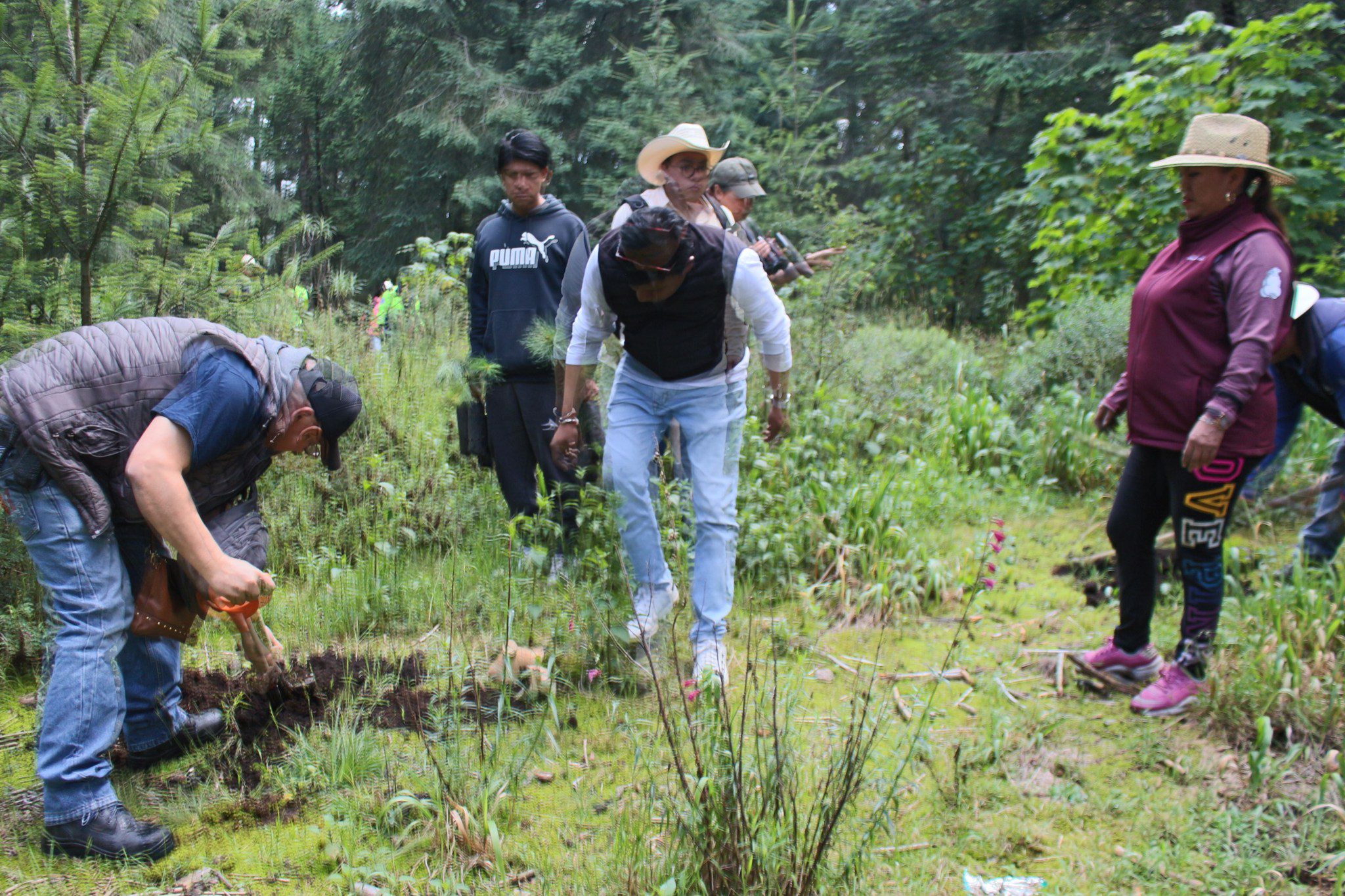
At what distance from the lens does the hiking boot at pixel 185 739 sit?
3051 millimetres

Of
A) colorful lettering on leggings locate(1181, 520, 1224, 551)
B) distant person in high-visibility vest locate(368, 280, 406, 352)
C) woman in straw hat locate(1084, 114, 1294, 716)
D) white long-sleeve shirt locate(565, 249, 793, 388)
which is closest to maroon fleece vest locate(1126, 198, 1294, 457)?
woman in straw hat locate(1084, 114, 1294, 716)

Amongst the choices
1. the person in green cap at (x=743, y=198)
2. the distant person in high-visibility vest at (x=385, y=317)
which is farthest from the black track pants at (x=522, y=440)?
the distant person in high-visibility vest at (x=385, y=317)

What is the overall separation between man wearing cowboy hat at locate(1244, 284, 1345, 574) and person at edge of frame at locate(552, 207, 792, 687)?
2.05 metres

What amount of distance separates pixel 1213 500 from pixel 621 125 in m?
7.21

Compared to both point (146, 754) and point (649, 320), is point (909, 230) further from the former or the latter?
point (146, 754)

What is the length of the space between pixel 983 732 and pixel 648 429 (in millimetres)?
1641

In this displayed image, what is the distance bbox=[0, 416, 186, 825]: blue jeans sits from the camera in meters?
2.52

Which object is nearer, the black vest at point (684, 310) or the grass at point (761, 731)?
the grass at point (761, 731)

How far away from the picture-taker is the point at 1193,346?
339 cm

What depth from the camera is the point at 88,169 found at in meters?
3.12

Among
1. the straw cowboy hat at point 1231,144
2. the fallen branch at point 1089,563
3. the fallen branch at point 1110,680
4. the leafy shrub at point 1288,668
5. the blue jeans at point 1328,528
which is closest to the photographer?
the leafy shrub at point 1288,668

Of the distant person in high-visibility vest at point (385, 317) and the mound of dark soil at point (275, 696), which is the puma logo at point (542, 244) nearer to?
the mound of dark soil at point (275, 696)

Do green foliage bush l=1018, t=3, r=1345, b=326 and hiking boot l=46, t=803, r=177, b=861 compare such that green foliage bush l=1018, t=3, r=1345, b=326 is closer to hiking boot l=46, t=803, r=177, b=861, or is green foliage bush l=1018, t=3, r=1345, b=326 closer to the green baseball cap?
the green baseball cap

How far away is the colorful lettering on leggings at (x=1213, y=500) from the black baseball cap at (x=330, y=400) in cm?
285
